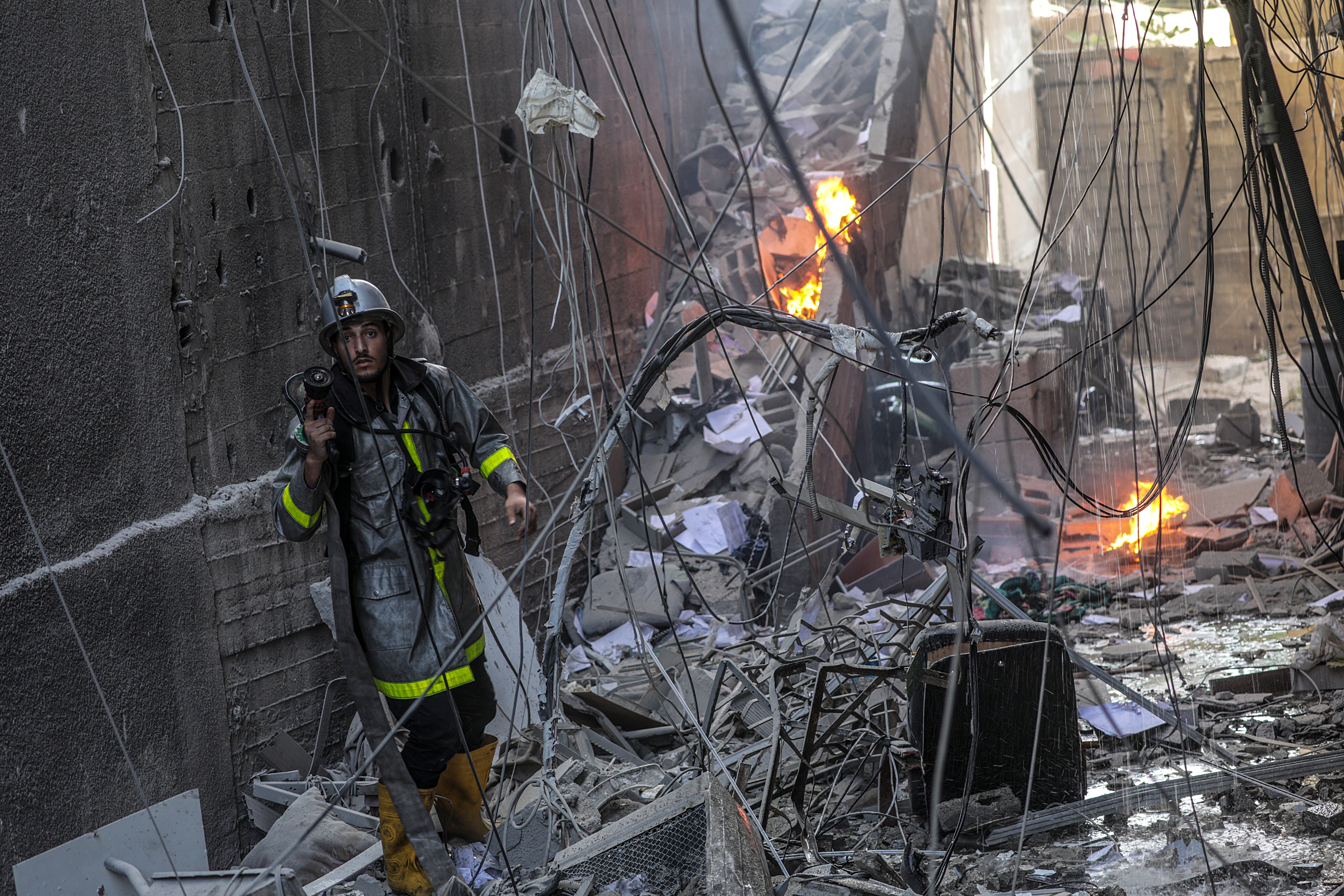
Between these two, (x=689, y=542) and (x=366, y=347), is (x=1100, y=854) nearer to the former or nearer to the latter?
(x=366, y=347)

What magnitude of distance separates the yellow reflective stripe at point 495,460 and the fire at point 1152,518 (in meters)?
6.18

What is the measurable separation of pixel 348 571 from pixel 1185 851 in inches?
130

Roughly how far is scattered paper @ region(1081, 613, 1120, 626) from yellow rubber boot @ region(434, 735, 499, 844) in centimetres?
473

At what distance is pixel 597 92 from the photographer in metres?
8.77

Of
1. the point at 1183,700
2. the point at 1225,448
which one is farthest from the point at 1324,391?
the point at 1183,700

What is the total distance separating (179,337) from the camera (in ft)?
15.0

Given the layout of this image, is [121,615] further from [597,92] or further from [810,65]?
[810,65]

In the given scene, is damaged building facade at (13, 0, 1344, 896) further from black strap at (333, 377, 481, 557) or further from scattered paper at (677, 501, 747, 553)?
black strap at (333, 377, 481, 557)

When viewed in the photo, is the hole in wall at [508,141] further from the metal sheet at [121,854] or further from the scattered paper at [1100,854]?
the scattered paper at [1100,854]

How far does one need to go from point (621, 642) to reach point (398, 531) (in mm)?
3212

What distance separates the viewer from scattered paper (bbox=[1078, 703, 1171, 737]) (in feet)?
17.3

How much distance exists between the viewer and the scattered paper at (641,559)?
780 centimetres

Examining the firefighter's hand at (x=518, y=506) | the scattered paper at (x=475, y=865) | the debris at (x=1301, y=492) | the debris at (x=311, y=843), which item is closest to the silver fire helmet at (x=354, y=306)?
the firefighter's hand at (x=518, y=506)

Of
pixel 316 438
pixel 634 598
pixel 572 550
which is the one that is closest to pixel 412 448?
pixel 316 438
